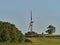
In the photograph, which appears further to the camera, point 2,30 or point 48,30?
point 48,30

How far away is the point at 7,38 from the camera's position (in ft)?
225

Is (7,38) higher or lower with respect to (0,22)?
lower

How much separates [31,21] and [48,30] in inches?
1686

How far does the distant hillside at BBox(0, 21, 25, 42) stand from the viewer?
225ft

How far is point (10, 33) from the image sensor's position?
72.1 m

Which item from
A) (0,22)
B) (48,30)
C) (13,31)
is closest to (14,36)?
(13,31)

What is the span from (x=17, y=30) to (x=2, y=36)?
9.03 m

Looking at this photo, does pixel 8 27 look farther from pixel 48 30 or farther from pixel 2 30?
pixel 48 30

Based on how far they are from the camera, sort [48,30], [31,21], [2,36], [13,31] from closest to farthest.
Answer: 1. [2,36]
2. [13,31]
3. [31,21]
4. [48,30]

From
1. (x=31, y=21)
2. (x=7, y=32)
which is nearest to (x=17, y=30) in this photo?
(x=7, y=32)

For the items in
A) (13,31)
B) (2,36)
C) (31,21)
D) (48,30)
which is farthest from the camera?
(48,30)

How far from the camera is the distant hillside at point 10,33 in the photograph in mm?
68438

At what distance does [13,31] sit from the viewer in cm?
7300

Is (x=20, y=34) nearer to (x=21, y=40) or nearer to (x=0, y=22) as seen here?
(x=21, y=40)
